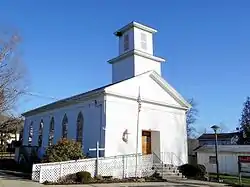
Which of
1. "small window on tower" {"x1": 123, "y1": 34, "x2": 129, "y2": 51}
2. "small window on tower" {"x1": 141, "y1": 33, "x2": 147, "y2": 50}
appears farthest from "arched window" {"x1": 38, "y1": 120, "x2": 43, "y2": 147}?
"small window on tower" {"x1": 141, "y1": 33, "x2": 147, "y2": 50}

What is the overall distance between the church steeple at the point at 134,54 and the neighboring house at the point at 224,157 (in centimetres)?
1497

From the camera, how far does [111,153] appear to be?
20609 millimetres

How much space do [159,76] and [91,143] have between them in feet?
26.0

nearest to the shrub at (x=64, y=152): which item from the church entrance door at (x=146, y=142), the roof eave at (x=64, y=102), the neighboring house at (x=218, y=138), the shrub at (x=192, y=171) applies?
the roof eave at (x=64, y=102)

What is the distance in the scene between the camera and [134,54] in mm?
25938

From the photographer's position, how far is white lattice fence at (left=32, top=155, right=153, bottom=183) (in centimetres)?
1719

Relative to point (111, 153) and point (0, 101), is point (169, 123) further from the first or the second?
point (0, 101)

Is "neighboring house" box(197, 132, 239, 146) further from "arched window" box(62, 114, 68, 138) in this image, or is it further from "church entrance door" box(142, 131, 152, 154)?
"arched window" box(62, 114, 68, 138)

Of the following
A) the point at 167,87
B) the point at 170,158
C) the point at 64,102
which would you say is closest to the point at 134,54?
the point at 167,87

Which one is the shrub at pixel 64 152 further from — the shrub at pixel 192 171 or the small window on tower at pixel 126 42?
the small window on tower at pixel 126 42

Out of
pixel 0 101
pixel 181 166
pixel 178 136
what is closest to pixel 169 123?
pixel 178 136

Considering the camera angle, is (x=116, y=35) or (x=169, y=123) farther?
(x=116, y=35)

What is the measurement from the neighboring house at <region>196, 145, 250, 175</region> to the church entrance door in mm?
14798

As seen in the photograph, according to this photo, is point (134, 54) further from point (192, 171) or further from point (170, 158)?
point (192, 171)
